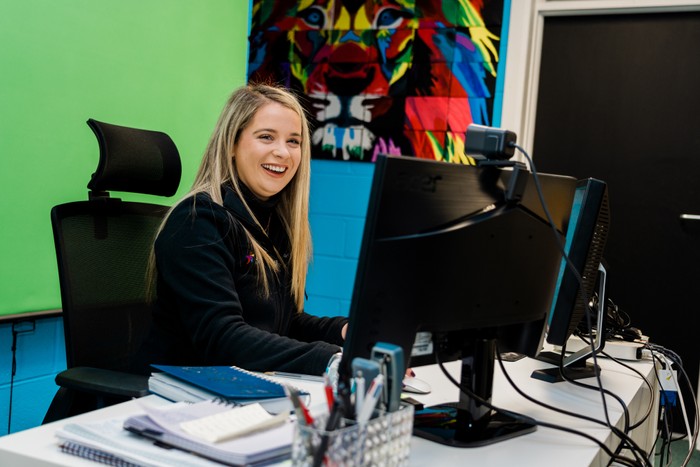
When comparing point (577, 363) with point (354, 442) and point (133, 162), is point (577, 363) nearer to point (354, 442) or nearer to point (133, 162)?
point (354, 442)

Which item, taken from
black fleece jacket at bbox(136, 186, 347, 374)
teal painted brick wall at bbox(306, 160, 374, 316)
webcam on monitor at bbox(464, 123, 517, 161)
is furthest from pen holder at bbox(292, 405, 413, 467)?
teal painted brick wall at bbox(306, 160, 374, 316)

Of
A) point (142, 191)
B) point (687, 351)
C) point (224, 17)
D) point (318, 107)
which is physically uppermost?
point (224, 17)

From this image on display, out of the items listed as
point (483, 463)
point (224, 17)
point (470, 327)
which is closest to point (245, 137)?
point (470, 327)

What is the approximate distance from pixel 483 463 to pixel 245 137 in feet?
3.33

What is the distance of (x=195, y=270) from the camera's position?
1.41 meters

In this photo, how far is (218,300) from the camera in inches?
54.8

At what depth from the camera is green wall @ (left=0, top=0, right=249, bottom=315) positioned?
2.05 meters

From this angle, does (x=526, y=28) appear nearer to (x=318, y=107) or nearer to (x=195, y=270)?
(x=318, y=107)

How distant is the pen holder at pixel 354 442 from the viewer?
0.69m

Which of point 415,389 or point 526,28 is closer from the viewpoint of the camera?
point 415,389

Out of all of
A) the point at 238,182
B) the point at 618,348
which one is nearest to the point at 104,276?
the point at 238,182

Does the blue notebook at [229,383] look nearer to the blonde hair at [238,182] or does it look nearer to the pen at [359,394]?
the pen at [359,394]

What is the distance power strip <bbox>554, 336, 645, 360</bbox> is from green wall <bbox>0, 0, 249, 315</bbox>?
4.99 ft

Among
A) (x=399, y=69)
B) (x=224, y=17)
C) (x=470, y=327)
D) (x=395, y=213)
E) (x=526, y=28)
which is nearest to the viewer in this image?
(x=395, y=213)
